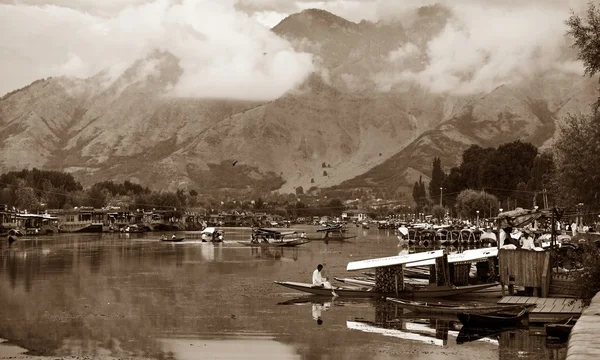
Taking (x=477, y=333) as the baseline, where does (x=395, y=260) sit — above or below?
above

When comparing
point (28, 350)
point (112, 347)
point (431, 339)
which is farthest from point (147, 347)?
point (431, 339)

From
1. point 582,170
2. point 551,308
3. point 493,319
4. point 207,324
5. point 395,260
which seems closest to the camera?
point 551,308

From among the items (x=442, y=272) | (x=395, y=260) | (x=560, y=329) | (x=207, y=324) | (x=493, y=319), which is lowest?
(x=207, y=324)

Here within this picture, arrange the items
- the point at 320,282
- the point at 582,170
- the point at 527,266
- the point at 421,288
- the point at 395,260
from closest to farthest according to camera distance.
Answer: the point at 527,266 → the point at 582,170 → the point at 395,260 → the point at 421,288 → the point at 320,282

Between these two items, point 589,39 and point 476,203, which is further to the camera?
point 476,203

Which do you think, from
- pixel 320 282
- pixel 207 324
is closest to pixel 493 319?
pixel 207 324

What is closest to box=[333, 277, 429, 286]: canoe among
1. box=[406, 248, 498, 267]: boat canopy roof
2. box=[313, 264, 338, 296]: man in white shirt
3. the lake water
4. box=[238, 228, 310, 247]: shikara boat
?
box=[406, 248, 498, 267]: boat canopy roof

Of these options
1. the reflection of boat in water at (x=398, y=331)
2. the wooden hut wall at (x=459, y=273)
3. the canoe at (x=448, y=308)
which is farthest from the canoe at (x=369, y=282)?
the reflection of boat in water at (x=398, y=331)

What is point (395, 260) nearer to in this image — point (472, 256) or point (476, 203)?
point (472, 256)

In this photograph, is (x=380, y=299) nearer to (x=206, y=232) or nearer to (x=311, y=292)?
(x=311, y=292)
